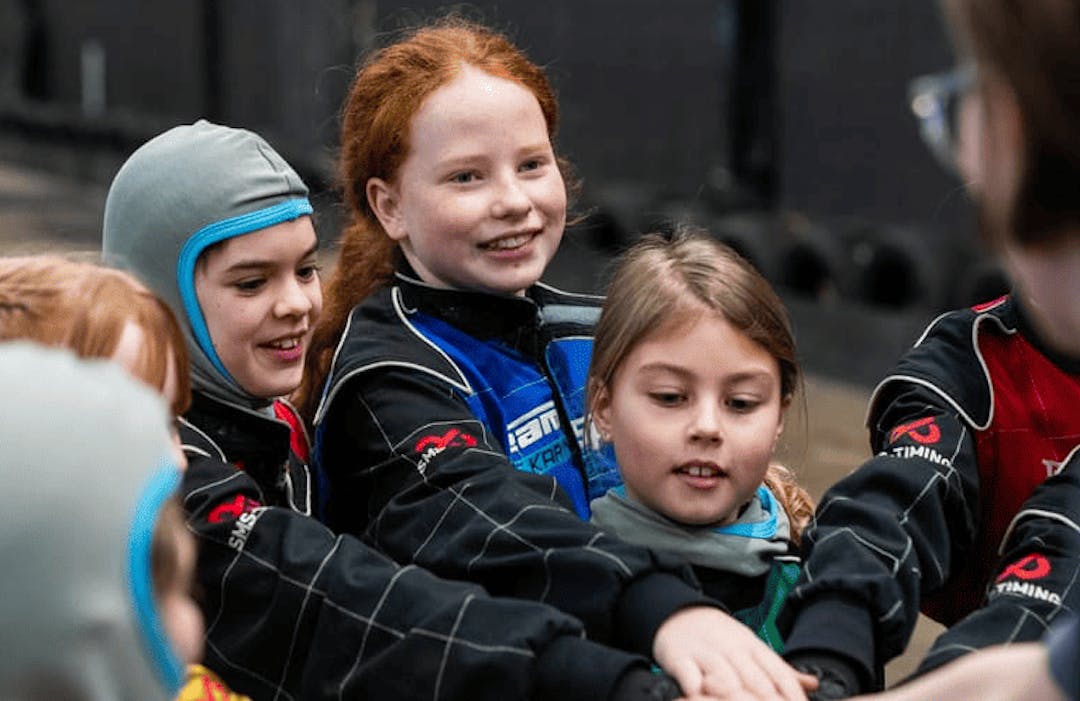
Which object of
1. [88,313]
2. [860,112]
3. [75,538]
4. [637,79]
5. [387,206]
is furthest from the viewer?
[637,79]

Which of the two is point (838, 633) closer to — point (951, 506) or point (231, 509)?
point (951, 506)

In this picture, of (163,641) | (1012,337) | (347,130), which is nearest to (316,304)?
(347,130)

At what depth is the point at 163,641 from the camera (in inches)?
62.1

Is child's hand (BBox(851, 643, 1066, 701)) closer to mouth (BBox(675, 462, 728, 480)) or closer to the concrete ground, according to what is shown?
mouth (BBox(675, 462, 728, 480))

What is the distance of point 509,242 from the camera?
9.91 feet

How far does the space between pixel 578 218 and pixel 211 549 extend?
1.23 m

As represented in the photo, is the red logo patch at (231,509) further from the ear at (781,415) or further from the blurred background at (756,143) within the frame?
the blurred background at (756,143)

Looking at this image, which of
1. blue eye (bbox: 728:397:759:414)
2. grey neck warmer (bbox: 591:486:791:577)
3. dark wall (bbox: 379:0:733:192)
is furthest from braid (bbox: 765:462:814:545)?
dark wall (bbox: 379:0:733:192)

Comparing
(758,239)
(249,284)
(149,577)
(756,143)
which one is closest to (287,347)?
(249,284)

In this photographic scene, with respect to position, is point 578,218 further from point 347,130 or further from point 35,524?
point 35,524

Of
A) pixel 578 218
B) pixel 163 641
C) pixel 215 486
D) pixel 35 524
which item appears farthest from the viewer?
pixel 578 218

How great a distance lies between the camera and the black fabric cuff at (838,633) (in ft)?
7.55

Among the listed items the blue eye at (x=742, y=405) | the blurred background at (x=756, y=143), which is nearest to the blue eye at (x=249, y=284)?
the blue eye at (x=742, y=405)

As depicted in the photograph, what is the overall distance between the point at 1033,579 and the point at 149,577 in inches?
53.5
